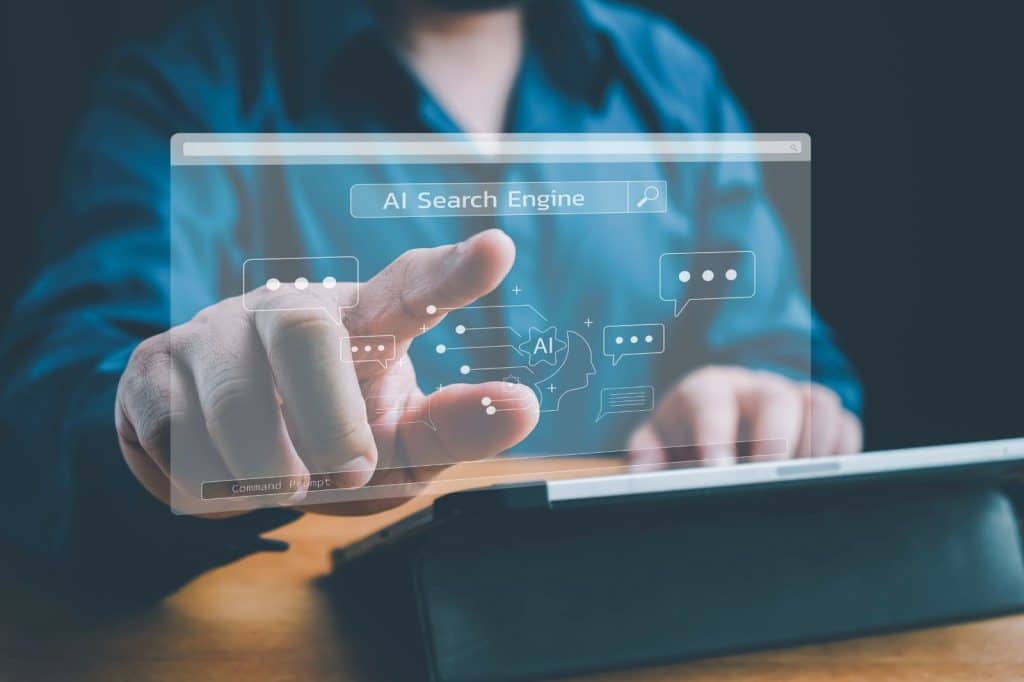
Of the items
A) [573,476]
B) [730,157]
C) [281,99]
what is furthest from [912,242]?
[281,99]

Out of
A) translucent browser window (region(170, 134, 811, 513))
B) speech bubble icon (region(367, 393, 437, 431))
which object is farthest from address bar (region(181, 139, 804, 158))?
speech bubble icon (region(367, 393, 437, 431))

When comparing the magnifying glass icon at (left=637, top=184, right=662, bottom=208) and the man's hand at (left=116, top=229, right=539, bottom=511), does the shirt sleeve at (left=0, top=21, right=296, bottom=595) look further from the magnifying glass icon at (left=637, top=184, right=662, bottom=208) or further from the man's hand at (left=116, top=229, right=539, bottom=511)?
the magnifying glass icon at (left=637, top=184, right=662, bottom=208)

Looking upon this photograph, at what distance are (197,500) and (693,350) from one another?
230 mm

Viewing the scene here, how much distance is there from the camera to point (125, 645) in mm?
404

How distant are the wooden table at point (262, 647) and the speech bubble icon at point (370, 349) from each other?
0.07m

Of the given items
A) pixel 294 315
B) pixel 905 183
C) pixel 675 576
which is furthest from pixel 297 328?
pixel 905 183

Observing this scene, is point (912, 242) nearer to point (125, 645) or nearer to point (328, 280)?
point (328, 280)

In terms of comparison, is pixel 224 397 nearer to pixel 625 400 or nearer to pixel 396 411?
pixel 396 411

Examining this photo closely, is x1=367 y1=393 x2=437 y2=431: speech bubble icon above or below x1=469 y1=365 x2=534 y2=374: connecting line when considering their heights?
below

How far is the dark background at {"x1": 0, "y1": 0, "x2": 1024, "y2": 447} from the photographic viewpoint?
44cm

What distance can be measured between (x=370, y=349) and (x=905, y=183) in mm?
315

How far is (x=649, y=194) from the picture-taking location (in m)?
0.40

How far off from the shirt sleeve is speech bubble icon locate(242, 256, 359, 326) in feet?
0.13

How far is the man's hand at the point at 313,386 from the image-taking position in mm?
344
